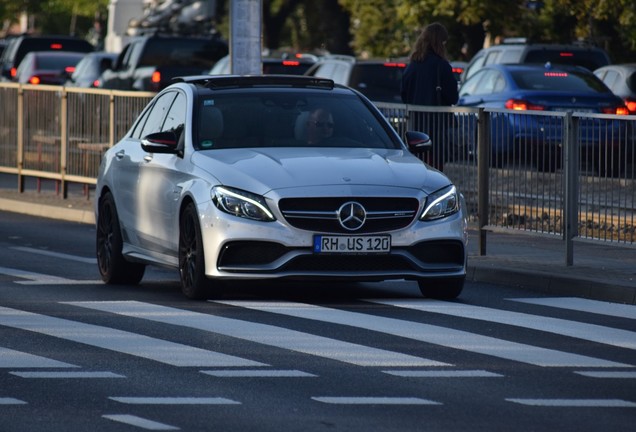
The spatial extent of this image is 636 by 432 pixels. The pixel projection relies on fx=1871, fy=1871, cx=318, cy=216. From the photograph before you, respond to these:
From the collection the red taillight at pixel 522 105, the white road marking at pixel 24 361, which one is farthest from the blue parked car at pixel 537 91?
the white road marking at pixel 24 361

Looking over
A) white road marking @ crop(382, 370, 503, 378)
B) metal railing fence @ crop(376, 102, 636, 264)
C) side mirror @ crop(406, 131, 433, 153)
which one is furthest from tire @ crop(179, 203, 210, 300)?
metal railing fence @ crop(376, 102, 636, 264)

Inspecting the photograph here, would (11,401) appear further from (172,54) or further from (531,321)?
(172,54)

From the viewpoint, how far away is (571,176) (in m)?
14.5

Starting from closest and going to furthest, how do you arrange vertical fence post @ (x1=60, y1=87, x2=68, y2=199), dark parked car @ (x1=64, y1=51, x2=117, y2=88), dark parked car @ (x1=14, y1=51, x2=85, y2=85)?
vertical fence post @ (x1=60, y1=87, x2=68, y2=199)
dark parked car @ (x1=64, y1=51, x2=117, y2=88)
dark parked car @ (x1=14, y1=51, x2=85, y2=85)

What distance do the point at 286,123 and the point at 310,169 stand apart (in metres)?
0.97

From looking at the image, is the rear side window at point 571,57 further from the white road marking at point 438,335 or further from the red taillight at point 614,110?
the white road marking at point 438,335

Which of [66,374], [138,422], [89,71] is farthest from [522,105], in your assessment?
[89,71]

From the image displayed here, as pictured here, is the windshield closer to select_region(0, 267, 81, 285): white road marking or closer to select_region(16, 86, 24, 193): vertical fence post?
select_region(0, 267, 81, 285): white road marking

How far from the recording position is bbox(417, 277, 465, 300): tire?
1249 centimetres

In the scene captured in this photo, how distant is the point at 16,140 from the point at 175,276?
1011 centimetres

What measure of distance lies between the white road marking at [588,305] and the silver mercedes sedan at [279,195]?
0.58 m

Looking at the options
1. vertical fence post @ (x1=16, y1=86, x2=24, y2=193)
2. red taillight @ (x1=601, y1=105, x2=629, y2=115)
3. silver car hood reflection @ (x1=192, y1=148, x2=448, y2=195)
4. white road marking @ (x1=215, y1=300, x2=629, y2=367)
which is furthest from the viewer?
red taillight @ (x1=601, y1=105, x2=629, y2=115)

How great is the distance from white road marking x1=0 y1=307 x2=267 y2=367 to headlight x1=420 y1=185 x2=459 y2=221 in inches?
94.1

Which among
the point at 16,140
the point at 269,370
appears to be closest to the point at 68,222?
the point at 16,140
